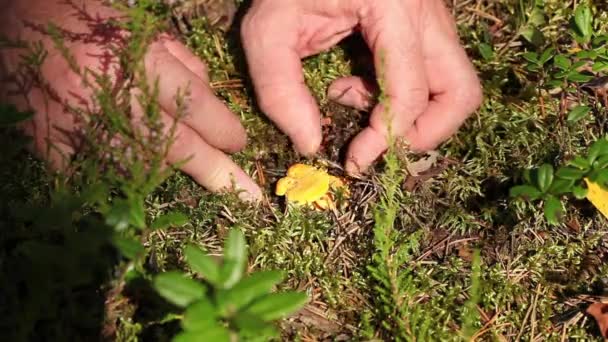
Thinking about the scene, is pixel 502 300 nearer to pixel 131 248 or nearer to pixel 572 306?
pixel 572 306

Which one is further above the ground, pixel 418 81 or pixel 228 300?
pixel 228 300

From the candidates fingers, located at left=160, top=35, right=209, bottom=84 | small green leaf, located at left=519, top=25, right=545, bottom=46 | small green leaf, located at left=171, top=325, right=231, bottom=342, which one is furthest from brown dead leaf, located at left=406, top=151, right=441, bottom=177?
small green leaf, located at left=171, top=325, right=231, bottom=342

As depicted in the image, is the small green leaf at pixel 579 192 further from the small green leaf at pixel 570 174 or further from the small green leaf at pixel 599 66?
the small green leaf at pixel 599 66

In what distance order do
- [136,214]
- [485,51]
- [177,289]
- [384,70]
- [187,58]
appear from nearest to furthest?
[177,289], [136,214], [384,70], [187,58], [485,51]

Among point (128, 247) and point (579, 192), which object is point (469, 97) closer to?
point (579, 192)

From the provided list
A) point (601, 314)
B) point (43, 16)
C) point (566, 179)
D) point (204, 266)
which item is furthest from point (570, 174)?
point (43, 16)

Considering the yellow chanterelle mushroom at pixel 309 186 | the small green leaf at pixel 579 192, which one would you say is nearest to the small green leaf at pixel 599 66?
the small green leaf at pixel 579 192

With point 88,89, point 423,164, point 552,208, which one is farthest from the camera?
point 423,164
